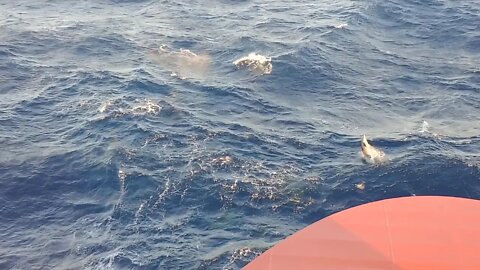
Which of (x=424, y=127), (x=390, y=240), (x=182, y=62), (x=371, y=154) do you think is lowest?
(x=182, y=62)

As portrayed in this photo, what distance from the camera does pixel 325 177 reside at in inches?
1800

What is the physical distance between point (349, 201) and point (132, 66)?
31198mm

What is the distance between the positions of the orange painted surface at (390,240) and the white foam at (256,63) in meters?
34.6

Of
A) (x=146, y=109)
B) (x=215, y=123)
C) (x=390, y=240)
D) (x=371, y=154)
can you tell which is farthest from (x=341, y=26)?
(x=390, y=240)

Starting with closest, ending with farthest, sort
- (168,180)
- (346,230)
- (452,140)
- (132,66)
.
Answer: (346,230), (168,180), (452,140), (132,66)

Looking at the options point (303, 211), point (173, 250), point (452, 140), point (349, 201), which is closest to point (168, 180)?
point (173, 250)

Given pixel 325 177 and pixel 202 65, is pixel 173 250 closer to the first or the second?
pixel 325 177

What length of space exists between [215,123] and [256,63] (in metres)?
12.8

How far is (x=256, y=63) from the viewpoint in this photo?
207ft

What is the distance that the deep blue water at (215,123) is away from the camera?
41.6m

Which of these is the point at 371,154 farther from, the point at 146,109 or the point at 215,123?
the point at 146,109

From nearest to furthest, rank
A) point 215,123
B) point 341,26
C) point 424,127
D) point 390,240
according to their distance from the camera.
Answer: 1. point 390,240
2. point 424,127
3. point 215,123
4. point 341,26

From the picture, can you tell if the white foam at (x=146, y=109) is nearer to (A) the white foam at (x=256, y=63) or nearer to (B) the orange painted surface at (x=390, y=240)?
(A) the white foam at (x=256, y=63)

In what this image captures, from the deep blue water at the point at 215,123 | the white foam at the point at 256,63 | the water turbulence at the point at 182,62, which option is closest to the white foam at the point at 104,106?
the deep blue water at the point at 215,123
